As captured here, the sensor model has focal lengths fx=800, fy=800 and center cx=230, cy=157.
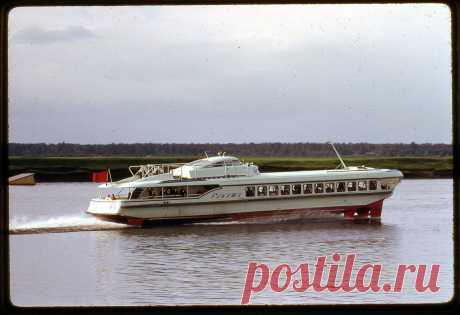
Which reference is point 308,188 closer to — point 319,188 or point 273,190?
point 319,188

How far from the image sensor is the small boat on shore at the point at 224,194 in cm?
1084

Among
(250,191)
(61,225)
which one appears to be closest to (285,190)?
(250,191)

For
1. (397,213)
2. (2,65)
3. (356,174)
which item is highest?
(2,65)

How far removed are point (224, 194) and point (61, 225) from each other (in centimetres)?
299

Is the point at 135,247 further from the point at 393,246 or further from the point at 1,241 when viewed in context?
the point at 1,241

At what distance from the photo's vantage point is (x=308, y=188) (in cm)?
1130

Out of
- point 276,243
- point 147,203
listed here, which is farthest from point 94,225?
point 276,243

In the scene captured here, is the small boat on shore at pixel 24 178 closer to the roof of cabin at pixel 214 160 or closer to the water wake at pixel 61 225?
the water wake at pixel 61 225

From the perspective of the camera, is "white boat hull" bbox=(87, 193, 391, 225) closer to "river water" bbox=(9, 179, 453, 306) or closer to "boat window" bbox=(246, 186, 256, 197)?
"boat window" bbox=(246, 186, 256, 197)

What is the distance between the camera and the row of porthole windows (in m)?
11.1

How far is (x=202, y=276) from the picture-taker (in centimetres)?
801

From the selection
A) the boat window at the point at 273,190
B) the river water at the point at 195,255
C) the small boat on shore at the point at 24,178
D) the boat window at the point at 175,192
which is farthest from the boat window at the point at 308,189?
the small boat on shore at the point at 24,178

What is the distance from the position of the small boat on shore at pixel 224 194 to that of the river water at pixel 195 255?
32cm

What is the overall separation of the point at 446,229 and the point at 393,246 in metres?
2.33
